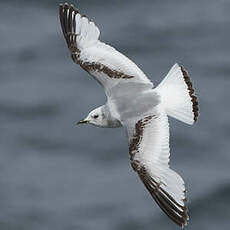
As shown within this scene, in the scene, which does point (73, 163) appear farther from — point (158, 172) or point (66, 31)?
point (158, 172)

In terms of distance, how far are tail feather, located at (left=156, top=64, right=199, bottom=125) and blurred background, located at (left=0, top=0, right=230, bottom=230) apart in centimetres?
283


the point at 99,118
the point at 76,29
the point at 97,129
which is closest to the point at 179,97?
the point at 99,118

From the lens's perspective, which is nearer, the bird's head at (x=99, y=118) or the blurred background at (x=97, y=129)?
the bird's head at (x=99, y=118)

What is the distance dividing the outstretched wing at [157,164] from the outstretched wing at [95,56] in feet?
2.05

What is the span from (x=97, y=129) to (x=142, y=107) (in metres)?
4.22

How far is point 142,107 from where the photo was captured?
1120 cm

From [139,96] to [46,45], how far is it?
5.77m

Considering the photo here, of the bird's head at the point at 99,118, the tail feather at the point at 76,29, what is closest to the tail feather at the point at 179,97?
the bird's head at the point at 99,118

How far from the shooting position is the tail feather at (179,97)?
11.3 meters

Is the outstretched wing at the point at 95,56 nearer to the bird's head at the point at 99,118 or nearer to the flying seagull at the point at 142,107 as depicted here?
the flying seagull at the point at 142,107

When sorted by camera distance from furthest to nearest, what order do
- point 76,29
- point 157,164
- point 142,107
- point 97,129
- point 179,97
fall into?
1. point 97,129
2. point 76,29
3. point 179,97
4. point 142,107
5. point 157,164

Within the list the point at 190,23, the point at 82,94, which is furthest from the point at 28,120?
the point at 190,23

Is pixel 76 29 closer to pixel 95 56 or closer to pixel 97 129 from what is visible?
pixel 95 56

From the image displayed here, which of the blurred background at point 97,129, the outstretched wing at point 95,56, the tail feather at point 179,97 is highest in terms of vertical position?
the outstretched wing at point 95,56
